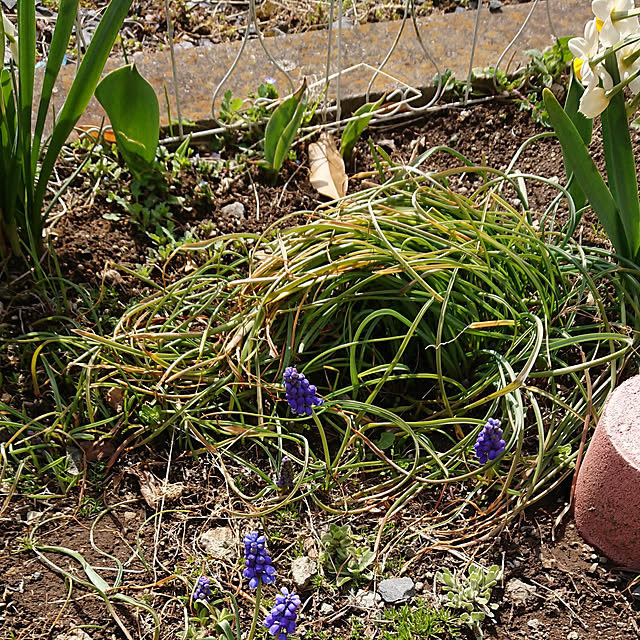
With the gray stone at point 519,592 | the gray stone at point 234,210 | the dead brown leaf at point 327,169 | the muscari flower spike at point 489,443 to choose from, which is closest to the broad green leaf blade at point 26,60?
the gray stone at point 234,210

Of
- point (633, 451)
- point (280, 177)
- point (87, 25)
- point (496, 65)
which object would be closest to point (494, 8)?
point (496, 65)

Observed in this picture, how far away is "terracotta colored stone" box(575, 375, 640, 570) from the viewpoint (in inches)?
62.4

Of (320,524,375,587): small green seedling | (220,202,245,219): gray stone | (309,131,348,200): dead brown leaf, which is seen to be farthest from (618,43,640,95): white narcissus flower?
(220,202,245,219): gray stone

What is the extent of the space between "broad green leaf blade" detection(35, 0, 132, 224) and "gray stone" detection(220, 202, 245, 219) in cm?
60

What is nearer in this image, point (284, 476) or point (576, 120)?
point (284, 476)

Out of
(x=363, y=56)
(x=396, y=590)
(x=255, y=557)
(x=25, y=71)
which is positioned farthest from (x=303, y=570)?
(x=363, y=56)

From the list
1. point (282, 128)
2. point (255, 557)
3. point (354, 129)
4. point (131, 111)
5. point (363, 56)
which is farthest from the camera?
point (363, 56)

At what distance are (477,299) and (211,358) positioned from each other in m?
0.69

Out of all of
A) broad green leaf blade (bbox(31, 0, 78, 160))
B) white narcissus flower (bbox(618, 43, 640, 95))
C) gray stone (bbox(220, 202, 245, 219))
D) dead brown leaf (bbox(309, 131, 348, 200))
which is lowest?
gray stone (bbox(220, 202, 245, 219))

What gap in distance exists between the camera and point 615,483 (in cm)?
161

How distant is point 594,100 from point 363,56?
1.51m

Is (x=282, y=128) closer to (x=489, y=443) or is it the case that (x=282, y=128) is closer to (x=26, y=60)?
(x=26, y=60)

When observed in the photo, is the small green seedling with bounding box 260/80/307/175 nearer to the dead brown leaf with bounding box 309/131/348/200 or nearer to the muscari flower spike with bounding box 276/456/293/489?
the dead brown leaf with bounding box 309/131/348/200

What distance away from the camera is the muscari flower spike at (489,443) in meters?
1.71
